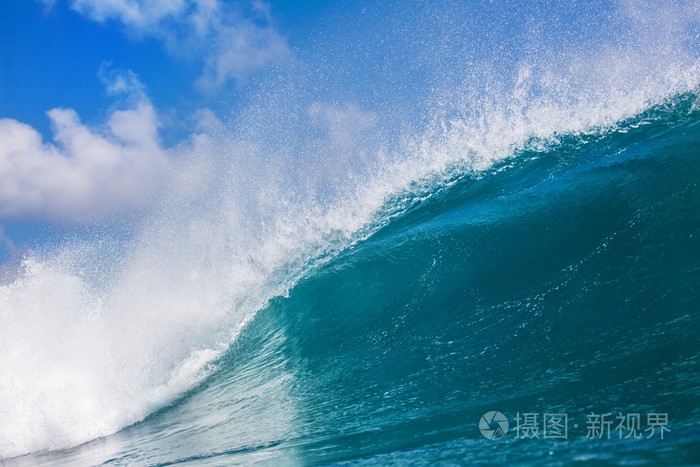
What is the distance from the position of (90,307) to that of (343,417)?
7.50 meters

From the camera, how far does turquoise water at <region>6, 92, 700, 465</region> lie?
3078mm

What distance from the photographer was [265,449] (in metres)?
3.98

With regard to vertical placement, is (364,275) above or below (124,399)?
above

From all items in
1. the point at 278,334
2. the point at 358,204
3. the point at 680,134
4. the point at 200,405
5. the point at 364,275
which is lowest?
the point at 200,405

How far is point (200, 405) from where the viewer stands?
21.2 ft

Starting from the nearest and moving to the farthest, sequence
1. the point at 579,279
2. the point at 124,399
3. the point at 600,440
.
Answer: the point at 600,440 < the point at 579,279 < the point at 124,399

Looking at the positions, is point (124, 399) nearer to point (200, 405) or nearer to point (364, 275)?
point (200, 405)

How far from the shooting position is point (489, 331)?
4.96 metres

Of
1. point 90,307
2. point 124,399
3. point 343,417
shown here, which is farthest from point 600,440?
point 90,307

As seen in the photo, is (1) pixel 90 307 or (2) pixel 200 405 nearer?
(2) pixel 200 405

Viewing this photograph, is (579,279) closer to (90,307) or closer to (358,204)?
(358,204)

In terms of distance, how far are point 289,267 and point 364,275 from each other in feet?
7.09

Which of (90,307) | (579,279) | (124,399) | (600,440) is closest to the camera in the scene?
(600,440)

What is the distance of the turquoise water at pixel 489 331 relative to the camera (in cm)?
308
